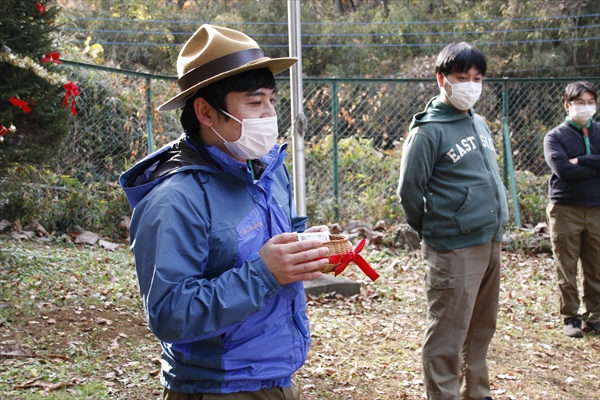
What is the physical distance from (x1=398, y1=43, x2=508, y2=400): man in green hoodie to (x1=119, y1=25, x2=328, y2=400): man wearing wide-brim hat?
1.73 metres

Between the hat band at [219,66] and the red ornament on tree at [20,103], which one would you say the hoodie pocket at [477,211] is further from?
the red ornament on tree at [20,103]

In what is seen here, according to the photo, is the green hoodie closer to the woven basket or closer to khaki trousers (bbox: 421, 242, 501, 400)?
khaki trousers (bbox: 421, 242, 501, 400)

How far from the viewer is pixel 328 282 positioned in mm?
6555

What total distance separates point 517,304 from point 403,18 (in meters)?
13.2

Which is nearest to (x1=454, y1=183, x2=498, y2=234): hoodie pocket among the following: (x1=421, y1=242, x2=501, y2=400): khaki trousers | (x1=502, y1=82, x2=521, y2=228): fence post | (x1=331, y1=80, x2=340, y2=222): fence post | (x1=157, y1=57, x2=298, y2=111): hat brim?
(x1=421, y1=242, x2=501, y2=400): khaki trousers

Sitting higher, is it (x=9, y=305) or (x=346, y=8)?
(x=346, y=8)

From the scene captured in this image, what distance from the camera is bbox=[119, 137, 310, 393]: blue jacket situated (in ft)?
5.90

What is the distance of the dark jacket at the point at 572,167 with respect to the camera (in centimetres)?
565

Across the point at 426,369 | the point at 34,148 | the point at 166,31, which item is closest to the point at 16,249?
the point at 34,148

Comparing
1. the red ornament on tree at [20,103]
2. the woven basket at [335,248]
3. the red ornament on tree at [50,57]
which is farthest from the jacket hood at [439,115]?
the red ornament on tree at [50,57]

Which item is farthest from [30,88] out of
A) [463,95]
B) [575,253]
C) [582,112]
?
[575,253]

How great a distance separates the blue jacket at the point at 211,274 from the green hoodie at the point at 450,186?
1.78 m

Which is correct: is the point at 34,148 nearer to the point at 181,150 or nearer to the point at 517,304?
the point at 181,150

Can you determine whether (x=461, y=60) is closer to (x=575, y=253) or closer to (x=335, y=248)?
(x=335, y=248)
